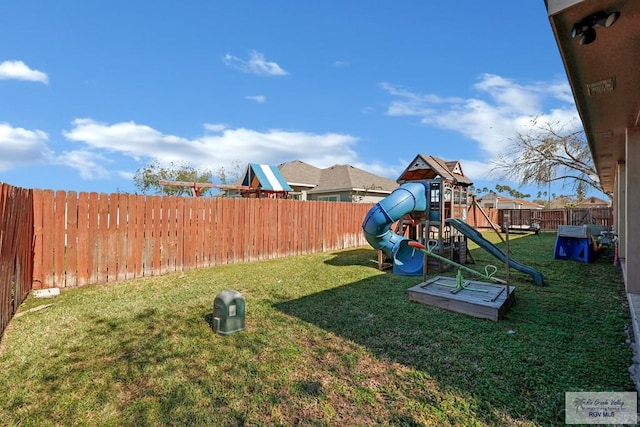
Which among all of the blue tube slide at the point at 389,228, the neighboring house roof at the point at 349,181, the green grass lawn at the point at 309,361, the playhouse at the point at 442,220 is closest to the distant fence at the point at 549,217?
the neighboring house roof at the point at 349,181

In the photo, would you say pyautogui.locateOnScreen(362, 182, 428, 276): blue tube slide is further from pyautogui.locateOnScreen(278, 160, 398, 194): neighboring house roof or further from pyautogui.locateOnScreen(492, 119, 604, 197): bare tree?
pyautogui.locateOnScreen(492, 119, 604, 197): bare tree

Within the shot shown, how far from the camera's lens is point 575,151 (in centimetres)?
2083

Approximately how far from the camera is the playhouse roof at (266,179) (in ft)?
46.8

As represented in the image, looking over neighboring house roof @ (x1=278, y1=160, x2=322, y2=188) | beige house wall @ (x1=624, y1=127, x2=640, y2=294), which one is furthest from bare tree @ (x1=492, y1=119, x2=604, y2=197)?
beige house wall @ (x1=624, y1=127, x2=640, y2=294)

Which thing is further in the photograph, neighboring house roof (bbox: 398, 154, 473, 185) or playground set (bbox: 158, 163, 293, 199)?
playground set (bbox: 158, 163, 293, 199)

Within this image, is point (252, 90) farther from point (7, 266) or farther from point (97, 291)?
point (7, 266)

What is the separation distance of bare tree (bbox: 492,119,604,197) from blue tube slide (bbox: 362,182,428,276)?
771 inches

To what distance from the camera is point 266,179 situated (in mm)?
14484

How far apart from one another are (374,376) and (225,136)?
86.4 feet

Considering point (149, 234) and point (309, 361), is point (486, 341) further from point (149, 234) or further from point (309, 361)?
point (149, 234)

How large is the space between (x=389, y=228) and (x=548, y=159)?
821 inches

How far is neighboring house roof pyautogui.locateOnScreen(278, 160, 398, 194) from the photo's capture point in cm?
2099

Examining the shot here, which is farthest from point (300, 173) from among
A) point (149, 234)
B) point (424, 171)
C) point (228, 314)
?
point (228, 314)

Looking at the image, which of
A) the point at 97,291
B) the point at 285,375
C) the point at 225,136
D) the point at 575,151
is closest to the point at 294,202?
the point at 97,291
